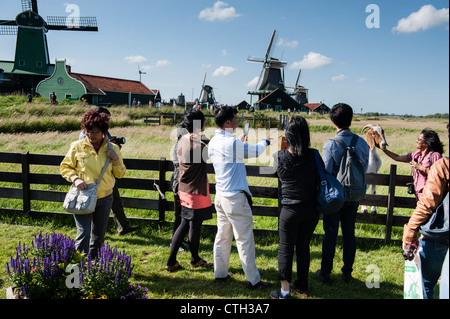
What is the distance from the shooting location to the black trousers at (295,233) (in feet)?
10.5

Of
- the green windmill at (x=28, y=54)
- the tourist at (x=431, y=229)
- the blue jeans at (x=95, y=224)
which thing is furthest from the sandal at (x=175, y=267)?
the green windmill at (x=28, y=54)

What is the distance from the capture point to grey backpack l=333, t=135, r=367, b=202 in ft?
11.4

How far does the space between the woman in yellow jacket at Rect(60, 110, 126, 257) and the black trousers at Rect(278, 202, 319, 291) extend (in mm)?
1858

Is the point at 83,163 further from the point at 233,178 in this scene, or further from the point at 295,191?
the point at 295,191

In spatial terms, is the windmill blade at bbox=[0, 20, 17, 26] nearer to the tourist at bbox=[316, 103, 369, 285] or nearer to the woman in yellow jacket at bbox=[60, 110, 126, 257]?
the woman in yellow jacket at bbox=[60, 110, 126, 257]

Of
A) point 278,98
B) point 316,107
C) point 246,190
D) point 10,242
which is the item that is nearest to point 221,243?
point 246,190

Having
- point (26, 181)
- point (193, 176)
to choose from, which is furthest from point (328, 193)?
point (26, 181)

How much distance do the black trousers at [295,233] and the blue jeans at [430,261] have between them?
41.4 inches

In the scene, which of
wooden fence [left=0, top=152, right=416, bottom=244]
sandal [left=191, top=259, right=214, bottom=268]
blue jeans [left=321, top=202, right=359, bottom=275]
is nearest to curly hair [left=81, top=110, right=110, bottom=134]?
wooden fence [left=0, top=152, right=416, bottom=244]

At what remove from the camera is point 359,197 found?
354 centimetres

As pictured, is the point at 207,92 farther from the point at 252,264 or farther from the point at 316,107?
the point at 252,264

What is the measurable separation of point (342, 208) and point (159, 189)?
279 centimetres
